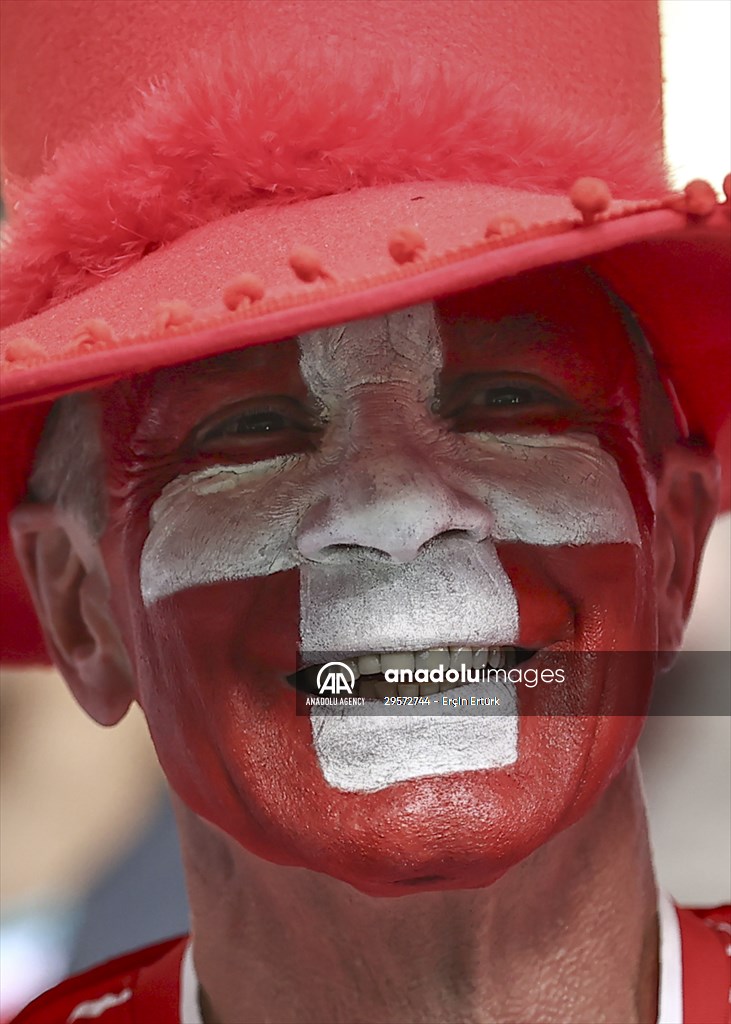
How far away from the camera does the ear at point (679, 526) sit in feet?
3.76

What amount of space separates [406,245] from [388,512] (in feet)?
0.73

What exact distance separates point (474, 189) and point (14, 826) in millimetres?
1511

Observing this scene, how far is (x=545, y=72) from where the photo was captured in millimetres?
939

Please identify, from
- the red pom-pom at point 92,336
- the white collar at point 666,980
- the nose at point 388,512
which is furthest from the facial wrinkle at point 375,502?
the white collar at point 666,980

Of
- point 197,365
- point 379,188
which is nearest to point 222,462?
point 197,365

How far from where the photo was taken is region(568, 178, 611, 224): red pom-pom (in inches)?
27.8

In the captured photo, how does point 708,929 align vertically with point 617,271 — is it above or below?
below

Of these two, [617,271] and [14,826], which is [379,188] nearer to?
[617,271]

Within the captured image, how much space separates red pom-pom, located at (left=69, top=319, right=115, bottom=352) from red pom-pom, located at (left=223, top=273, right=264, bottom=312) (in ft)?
0.26

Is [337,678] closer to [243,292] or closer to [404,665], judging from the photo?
[404,665]

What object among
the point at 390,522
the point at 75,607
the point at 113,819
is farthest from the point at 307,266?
the point at 113,819

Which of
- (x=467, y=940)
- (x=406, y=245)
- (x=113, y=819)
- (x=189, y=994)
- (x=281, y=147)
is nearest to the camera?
(x=406, y=245)

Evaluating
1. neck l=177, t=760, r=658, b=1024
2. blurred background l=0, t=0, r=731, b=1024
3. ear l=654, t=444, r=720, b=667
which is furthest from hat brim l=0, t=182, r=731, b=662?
blurred background l=0, t=0, r=731, b=1024

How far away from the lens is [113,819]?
1984 millimetres
